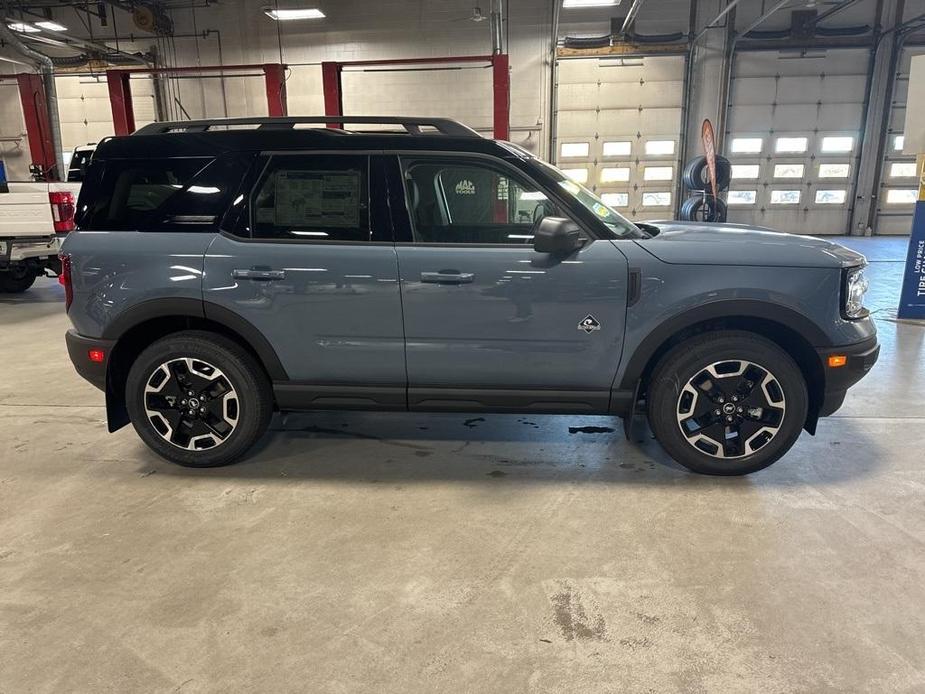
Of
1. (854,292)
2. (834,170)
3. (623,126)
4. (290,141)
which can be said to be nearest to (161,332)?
(290,141)

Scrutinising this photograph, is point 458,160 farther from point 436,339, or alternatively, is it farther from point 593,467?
point 593,467

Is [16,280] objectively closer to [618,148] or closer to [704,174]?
[704,174]

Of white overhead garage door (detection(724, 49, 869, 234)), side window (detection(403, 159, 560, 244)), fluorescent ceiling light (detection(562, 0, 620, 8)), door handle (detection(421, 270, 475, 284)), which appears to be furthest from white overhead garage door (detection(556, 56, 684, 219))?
door handle (detection(421, 270, 475, 284))

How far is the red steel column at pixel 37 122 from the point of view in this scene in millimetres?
12422

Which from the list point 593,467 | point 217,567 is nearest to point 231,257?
point 217,567

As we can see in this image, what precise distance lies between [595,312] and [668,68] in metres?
15.7

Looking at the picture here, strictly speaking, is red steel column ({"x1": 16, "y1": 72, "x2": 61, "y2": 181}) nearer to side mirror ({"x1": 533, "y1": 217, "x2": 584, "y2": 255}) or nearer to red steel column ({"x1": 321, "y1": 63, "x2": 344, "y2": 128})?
red steel column ({"x1": 321, "y1": 63, "x2": 344, "y2": 128})

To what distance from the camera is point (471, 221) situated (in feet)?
11.0

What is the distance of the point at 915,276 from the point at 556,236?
6.26m

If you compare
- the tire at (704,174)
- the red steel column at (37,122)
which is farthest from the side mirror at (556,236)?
the red steel column at (37,122)

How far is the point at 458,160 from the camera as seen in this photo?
317 cm

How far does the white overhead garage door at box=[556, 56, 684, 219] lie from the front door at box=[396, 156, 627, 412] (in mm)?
14179

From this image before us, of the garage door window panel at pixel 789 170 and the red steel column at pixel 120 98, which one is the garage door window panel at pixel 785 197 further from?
the red steel column at pixel 120 98

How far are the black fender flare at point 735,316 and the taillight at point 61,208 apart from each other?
7.84m
